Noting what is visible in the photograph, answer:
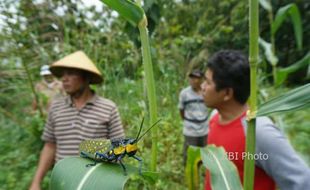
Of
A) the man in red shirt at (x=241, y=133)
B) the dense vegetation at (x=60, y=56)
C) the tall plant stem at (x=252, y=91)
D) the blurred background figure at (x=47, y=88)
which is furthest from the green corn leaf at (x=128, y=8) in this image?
the blurred background figure at (x=47, y=88)

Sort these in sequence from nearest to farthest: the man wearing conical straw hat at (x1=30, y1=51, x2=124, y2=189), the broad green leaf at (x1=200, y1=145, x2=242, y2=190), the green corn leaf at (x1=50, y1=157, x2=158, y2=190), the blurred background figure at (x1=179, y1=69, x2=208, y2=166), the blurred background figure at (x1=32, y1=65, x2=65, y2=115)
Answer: the green corn leaf at (x1=50, y1=157, x2=158, y2=190), the broad green leaf at (x1=200, y1=145, x2=242, y2=190), the man wearing conical straw hat at (x1=30, y1=51, x2=124, y2=189), the blurred background figure at (x1=32, y1=65, x2=65, y2=115), the blurred background figure at (x1=179, y1=69, x2=208, y2=166)

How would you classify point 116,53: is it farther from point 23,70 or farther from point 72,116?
point 72,116

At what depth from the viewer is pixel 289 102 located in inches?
27.8

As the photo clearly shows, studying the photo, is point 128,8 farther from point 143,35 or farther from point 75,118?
point 75,118

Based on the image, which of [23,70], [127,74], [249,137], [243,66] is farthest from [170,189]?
[249,137]

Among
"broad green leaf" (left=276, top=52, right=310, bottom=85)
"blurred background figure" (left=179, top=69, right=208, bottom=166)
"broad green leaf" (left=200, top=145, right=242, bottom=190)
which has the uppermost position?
"broad green leaf" (left=276, top=52, right=310, bottom=85)

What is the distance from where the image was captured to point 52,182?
669mm

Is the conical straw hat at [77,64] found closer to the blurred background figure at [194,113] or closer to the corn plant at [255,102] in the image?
the corn plant at [255,102]

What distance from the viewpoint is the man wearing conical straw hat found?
1832 millimetres

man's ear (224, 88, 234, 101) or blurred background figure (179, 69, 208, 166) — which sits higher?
man's ear (224, 88, 234, 101)

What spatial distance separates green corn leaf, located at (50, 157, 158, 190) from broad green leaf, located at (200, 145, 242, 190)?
0.73 ft

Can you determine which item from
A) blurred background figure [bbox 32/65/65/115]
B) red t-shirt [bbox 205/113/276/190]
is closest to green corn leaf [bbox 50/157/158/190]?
red t-shirt [bbox 205/113/276/190]

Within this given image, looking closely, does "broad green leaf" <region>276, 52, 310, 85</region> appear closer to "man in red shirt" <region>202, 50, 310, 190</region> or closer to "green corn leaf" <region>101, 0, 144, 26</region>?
"man in red shirt" <region>202, 50, 310, 190</region>

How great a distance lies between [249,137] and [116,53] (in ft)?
8.25
